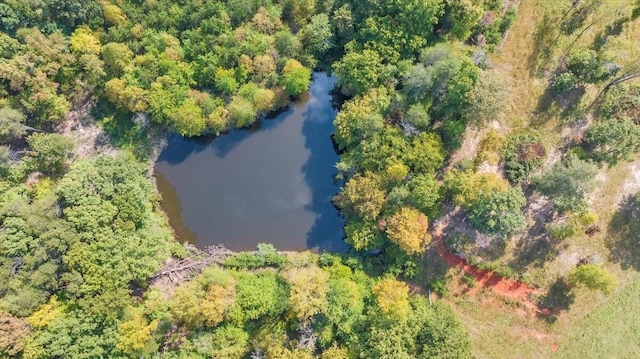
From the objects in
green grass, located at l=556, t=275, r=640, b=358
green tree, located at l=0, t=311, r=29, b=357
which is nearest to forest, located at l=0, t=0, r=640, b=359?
green tree, located at l=0, t=311, r=29, b=357

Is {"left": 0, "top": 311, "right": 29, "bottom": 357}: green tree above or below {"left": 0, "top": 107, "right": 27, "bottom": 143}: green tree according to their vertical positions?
below

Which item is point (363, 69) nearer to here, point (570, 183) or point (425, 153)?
point (425, 153)

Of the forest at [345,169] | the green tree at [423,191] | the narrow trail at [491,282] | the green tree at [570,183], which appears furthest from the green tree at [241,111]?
the green tree at [570,183]

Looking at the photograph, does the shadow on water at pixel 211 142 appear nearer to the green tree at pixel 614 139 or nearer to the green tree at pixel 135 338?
the green tree at pixel 135 338

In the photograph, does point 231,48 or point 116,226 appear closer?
point 116,226

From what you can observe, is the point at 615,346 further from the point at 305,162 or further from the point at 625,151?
the point at 305,162

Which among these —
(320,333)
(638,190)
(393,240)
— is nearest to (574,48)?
(638,190)

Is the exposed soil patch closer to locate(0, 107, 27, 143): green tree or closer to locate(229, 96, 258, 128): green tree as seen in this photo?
locate(0, 107, 27, 143): green tree
